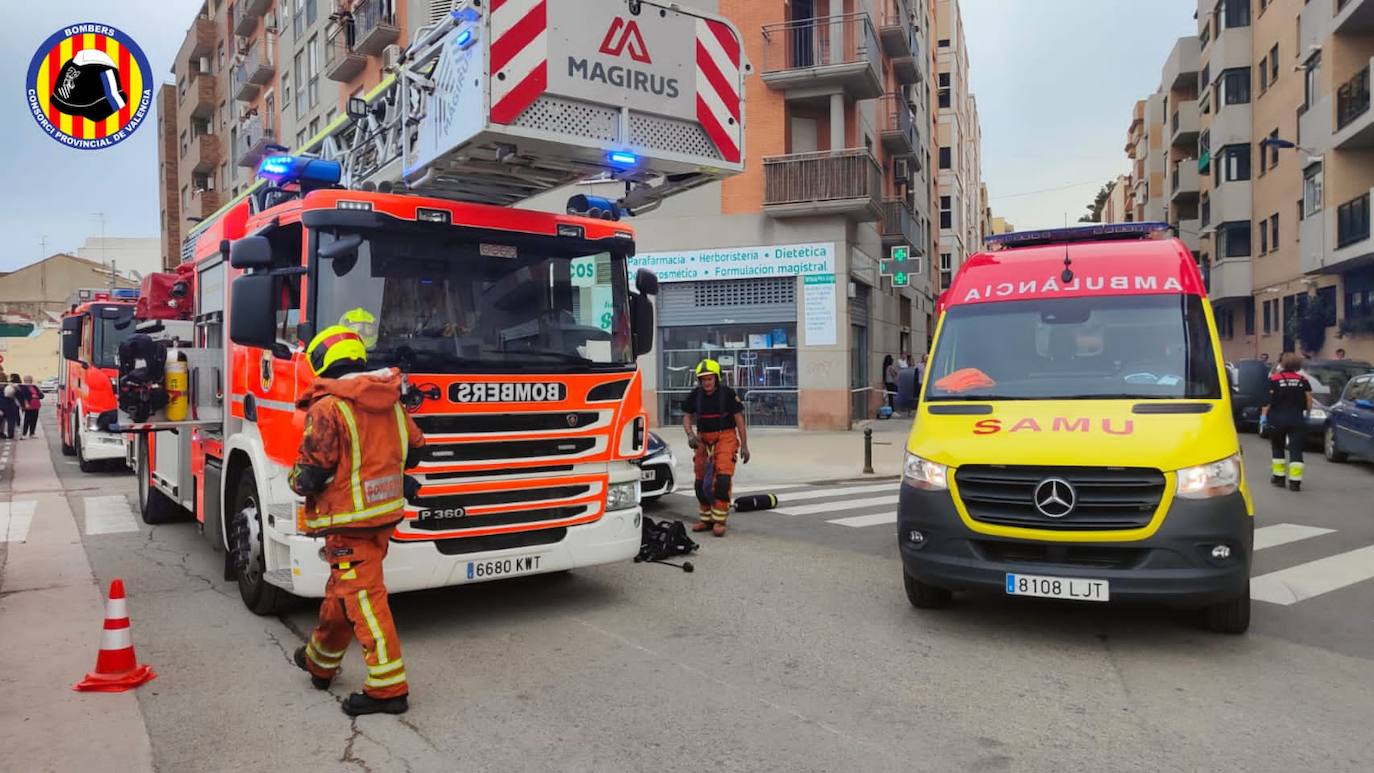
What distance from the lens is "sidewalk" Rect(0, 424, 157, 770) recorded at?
4.15 m

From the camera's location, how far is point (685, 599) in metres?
6.82

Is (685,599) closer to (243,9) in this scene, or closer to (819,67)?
(819,67)

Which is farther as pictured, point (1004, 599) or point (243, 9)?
point (243, 9)

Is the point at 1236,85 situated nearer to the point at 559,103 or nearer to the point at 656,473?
the point at 656,473

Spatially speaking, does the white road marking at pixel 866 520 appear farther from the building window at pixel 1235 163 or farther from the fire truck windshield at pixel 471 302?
the building window at pixel 1235 163

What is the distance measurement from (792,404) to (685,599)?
1588 centimetres

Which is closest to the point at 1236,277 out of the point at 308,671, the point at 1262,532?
the point at 1262,532

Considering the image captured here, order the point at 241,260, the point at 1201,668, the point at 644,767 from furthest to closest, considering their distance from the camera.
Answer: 1. the point at 241,260
2. the point at 1201,668
3. the point at 644,767

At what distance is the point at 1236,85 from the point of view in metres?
37.0

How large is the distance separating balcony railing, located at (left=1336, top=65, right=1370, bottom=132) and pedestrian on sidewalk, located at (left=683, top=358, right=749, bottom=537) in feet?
75.5

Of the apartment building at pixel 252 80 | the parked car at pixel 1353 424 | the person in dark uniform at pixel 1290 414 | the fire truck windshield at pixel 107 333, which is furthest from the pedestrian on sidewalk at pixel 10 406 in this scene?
the parked car at pixel 1353 424

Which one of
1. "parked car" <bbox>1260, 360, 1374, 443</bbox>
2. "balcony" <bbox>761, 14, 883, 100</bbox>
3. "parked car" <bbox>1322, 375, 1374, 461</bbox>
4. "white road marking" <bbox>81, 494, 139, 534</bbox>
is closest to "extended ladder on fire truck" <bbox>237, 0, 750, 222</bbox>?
"white road marking" <bbox>81, 494, 139, 534</bbox>

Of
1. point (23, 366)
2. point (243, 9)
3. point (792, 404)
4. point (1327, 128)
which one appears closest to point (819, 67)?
point (792, 404)

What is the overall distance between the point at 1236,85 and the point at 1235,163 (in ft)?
9.76
